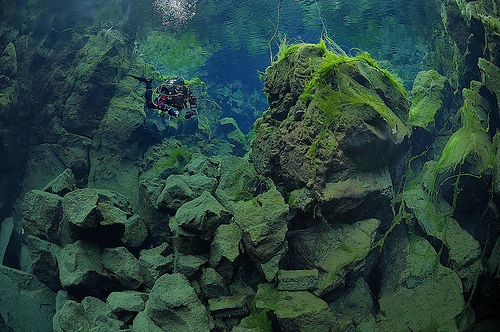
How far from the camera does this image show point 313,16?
11133 mm

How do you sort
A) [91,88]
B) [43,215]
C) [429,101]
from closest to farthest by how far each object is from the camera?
[43,215], [429,101], [91,88]

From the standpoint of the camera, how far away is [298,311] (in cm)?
341

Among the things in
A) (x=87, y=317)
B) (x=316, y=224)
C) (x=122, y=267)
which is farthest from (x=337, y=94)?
(x=87, y=317)

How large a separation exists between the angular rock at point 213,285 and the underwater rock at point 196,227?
0.48 metres

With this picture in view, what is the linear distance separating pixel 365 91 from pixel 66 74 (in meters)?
7.44

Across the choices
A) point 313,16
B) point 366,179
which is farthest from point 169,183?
point 313,16

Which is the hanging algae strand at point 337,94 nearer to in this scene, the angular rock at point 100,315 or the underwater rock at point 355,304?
the underwater rock at point 355,304

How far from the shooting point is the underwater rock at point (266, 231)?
152 inches

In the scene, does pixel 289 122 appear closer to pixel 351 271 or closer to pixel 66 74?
pixel 351 271

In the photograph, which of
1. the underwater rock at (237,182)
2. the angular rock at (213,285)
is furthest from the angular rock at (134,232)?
the angular rock at (213,285)

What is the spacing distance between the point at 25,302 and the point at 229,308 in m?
3.89

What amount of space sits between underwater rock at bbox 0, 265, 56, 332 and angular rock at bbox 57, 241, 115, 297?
960 mm

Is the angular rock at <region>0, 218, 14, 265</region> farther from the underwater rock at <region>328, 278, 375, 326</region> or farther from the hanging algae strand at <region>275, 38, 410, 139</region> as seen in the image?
the hanging algae strand at <region>275, 38, 410, 139</region>

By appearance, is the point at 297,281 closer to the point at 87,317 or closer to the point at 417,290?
the point at 417,290
